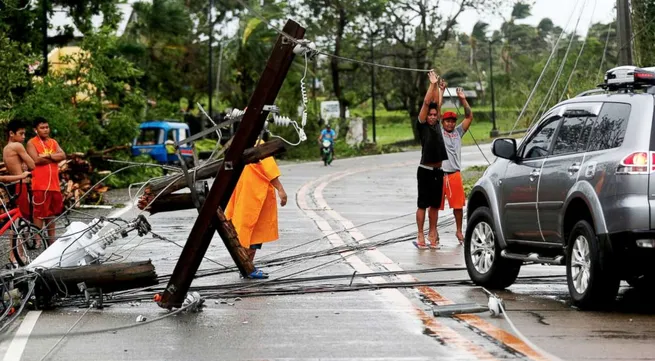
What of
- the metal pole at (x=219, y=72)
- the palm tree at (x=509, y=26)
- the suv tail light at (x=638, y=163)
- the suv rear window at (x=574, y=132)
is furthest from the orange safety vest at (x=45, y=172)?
the palm tree at (x=509, y=26)

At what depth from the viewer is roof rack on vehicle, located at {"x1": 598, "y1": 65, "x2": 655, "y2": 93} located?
9.93 meters

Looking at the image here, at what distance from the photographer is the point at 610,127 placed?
984 cm

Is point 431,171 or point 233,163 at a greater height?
point 233,163

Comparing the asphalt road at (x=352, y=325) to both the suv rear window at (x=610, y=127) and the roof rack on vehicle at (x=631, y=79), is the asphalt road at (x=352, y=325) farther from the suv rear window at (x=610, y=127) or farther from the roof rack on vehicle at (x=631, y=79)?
the roof rack on vehicle at (x=631, y=79)

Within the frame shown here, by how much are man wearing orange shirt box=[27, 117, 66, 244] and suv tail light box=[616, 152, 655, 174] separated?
25.8 feet

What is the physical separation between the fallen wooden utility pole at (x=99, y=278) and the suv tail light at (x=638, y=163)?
3.78 m

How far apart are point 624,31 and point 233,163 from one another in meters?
13.9

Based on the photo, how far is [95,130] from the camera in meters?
32.6

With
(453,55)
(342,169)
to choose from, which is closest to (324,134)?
(342,169)

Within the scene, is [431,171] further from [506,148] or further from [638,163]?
[638,163]

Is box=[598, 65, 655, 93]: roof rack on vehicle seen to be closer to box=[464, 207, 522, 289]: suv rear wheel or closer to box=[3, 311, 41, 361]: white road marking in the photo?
box=[464, 207, 522, 289]: suv rear wheel

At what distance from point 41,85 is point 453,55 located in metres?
77.1

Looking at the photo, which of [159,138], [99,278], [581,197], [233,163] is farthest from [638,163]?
[159,138]

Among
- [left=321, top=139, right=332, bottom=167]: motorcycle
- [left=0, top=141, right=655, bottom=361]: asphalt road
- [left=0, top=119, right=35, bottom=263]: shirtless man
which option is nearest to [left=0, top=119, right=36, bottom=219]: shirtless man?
[left=0, top=119, right=35, bottom=263]: shirtless man
